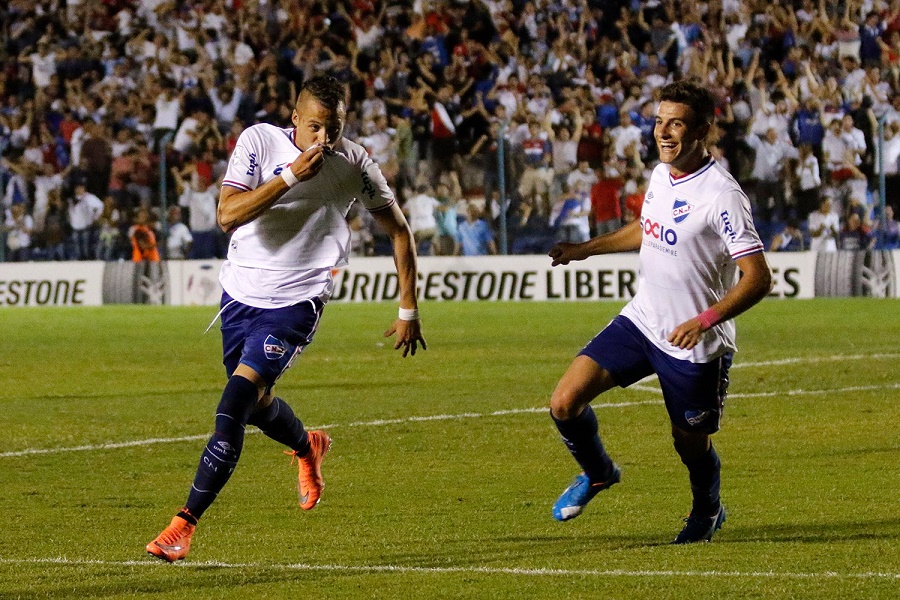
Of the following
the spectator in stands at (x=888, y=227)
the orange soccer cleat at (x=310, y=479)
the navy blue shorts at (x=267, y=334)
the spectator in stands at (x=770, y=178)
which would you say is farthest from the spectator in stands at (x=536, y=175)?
the navy blue shorts at (x=267, y=334)

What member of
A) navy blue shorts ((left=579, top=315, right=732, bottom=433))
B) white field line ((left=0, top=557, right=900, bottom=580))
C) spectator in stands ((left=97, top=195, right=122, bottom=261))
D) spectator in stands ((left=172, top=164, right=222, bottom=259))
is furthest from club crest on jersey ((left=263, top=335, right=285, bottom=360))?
spectator in stands ((left=97, top=195, right=122, bottom=261))

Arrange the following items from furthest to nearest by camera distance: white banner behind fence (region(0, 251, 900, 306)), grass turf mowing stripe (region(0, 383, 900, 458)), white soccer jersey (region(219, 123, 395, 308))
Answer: white banner behind fence (region(0, 251, 900, 306)) → grass turf mowing stripe (region(0, 383, 900, 458)) → white soccer jersey (region(219, 123, 395, 308))

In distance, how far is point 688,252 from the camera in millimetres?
6812

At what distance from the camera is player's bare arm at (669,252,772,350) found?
21.2ft

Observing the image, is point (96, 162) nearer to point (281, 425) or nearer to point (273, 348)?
point (281, 425)

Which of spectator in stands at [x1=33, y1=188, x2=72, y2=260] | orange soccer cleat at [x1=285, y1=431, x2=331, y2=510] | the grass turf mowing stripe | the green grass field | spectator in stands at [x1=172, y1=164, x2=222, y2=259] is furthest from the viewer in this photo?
spectator in stands at [x1=33, y1=188, x2=72, y2=260]

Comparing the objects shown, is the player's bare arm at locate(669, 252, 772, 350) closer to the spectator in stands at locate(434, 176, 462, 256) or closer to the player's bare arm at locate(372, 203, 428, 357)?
the player's bare arm at locate(372, 203, 428, 357)

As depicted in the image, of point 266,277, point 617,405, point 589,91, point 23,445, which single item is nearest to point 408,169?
point 589,91

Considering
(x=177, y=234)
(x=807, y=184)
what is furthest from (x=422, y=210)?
(x=807, y=184)

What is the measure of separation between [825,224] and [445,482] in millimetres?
13552

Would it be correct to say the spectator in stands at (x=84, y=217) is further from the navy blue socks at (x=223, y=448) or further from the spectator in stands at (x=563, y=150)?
the navy blue socks at (x=223, y=448)

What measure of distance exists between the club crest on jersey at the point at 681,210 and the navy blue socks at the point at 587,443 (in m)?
0.98

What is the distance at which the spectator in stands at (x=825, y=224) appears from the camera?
2125 cm

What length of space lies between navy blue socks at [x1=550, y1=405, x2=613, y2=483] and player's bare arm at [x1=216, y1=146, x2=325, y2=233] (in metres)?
1.54
